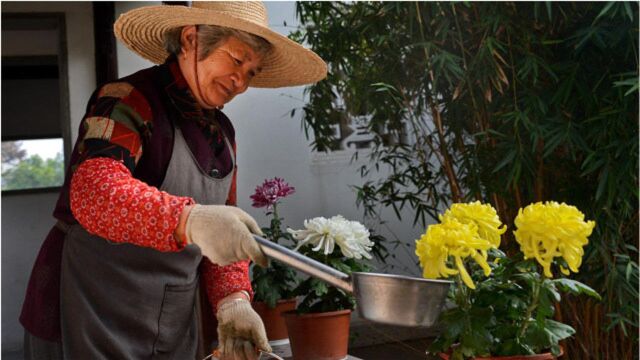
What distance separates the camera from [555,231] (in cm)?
141

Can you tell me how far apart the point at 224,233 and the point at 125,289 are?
57 centimetres

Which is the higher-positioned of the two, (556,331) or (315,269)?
(315,269)

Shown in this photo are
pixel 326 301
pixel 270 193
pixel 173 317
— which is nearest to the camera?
pixel 173 317

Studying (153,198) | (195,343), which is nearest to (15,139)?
(195,343)

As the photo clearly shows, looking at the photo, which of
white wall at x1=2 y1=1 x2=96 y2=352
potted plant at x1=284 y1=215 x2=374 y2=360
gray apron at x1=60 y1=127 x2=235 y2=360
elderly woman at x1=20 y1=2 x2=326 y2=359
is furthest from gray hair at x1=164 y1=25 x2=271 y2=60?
white wall at x1=2 y1=1 x2=96 y2=352

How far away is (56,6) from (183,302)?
3.28m

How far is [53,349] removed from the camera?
176cm

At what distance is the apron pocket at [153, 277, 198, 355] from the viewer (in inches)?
71.9

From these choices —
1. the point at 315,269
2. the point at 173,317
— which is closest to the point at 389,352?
the point at 173,317

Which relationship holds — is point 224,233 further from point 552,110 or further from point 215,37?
point 552,110

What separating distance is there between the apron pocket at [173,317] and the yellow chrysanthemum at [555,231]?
0.86 m

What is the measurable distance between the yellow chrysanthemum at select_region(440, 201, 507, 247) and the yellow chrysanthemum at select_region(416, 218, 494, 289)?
1.7 inches

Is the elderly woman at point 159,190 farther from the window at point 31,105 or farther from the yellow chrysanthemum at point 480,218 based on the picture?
the window at point 31,105

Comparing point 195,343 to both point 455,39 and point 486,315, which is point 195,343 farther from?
point 455,39
